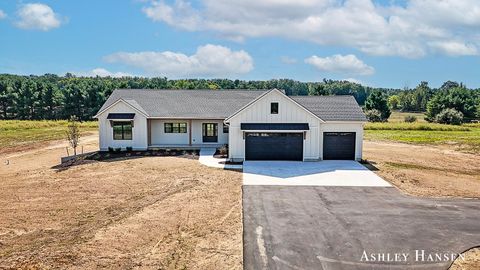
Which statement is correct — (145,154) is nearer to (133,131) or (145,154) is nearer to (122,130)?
(133,131)

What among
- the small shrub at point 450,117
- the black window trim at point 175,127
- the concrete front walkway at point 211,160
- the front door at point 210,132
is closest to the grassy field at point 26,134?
the black window trim at point 175,127

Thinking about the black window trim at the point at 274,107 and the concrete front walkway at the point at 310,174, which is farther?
the black window trim at the point at 274,107

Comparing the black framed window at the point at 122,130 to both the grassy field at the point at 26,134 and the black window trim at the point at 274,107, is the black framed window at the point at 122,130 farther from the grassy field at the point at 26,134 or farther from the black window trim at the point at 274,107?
the black window trim at the point at 274,107

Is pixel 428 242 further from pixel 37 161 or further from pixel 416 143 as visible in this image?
pixel 416 143

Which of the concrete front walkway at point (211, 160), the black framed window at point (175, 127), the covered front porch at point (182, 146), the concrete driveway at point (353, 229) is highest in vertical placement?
the black framed window at point (175, 127)

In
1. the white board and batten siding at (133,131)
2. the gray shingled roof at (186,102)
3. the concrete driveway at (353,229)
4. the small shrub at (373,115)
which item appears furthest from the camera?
the small shrub at (373,115)

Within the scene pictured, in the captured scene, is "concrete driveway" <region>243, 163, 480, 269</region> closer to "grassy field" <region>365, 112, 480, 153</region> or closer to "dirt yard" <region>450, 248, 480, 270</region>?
"dirt yard" <region>450, 248, 480, 270</region>

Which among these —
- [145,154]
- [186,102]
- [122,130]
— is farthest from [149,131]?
[186,102]
